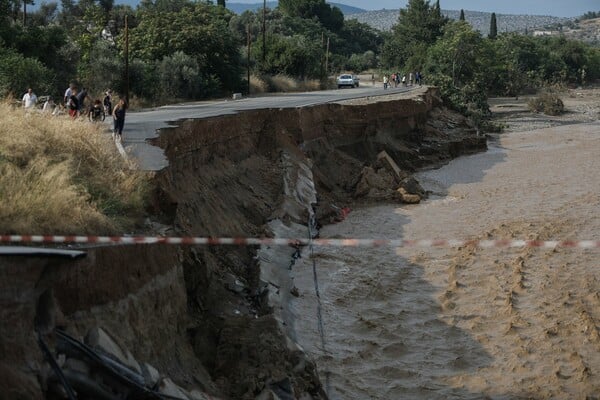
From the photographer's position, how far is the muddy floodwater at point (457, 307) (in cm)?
1369

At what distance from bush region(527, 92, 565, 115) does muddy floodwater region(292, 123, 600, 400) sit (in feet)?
131

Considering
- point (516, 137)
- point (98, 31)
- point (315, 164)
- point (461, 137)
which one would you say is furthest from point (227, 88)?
point (315, 164)

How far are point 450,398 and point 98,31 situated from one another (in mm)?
41728

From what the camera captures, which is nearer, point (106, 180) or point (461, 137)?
point (106, 180)

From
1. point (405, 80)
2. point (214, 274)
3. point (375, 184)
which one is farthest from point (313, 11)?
point (214, 274)

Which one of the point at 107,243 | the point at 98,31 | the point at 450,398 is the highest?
the point at 98,31

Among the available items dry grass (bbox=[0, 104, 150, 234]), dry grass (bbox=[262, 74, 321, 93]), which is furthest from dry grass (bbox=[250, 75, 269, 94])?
dry grass (bbox=[0, 104, 150, 234])

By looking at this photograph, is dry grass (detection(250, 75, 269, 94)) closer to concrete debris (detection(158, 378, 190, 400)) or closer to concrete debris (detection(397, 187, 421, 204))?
concrete debris (detection(397, 187, 421, 204))

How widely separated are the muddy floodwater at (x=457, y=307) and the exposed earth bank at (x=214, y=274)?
951mm

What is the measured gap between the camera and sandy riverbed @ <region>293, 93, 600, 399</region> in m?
13.7

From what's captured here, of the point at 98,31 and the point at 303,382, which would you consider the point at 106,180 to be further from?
the point at 98,31

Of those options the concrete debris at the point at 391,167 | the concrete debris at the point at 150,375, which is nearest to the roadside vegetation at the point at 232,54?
the concrete debris at the point at 391,167

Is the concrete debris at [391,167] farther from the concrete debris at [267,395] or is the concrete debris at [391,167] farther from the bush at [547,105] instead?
the bush at [547,105]

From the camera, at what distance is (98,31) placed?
166ft
